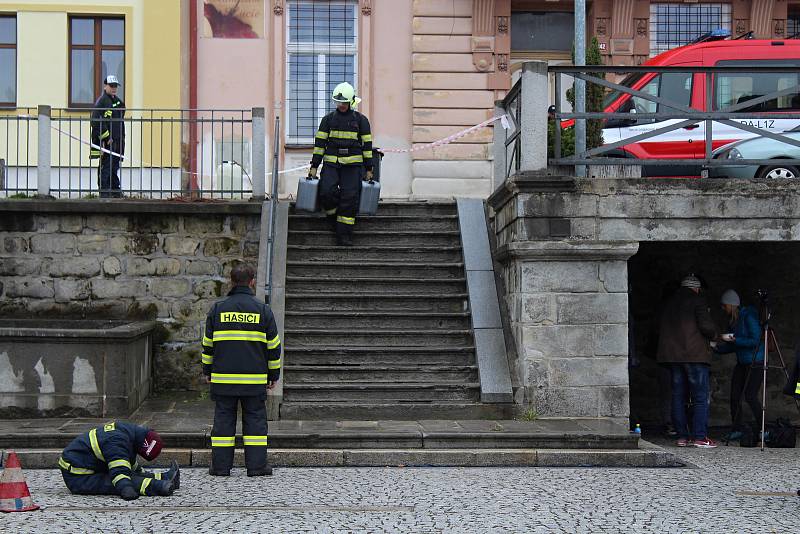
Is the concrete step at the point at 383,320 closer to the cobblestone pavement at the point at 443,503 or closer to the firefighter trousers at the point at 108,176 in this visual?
the cobblestone pavement at the point at 443,503

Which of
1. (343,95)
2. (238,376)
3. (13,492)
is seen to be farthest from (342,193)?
(13,492)

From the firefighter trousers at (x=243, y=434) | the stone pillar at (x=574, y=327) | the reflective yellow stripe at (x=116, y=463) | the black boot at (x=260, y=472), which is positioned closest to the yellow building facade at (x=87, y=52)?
the stone pillar at (x=574, y=327)

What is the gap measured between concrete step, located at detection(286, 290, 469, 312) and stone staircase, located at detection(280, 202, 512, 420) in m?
0.01

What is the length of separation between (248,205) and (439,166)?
266 inches

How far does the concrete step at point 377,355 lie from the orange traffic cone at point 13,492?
4322 mm

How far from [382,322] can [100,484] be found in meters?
4.77

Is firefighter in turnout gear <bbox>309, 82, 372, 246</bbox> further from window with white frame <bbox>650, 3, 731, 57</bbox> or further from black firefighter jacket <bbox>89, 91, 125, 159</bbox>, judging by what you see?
window with white frame <bbox>650, 3, 731, 57</bbox>

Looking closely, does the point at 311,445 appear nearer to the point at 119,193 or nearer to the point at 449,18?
the point at 119,193

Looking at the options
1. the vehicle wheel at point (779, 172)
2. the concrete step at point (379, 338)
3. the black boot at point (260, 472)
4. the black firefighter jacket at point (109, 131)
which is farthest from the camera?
the black firefighter jacket at point (109, 131)

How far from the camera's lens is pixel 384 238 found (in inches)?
544

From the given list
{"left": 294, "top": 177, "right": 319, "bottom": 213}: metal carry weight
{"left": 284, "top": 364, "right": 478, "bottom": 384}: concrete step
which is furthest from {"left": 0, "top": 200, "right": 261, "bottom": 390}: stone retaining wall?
{"left": 284, "top": 364, "right": 478, "bottom": 384}: concrete step

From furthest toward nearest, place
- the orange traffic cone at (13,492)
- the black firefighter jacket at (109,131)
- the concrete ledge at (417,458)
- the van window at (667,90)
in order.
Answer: the van window at (667,90) → the black firefighter jacket at (109,131) → the concrete ledge at (417,458) → the orange traffic cone at (13,492)

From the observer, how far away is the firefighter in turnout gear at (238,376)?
29.8 feet

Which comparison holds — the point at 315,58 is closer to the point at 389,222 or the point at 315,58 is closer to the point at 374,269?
the point at 389,222
